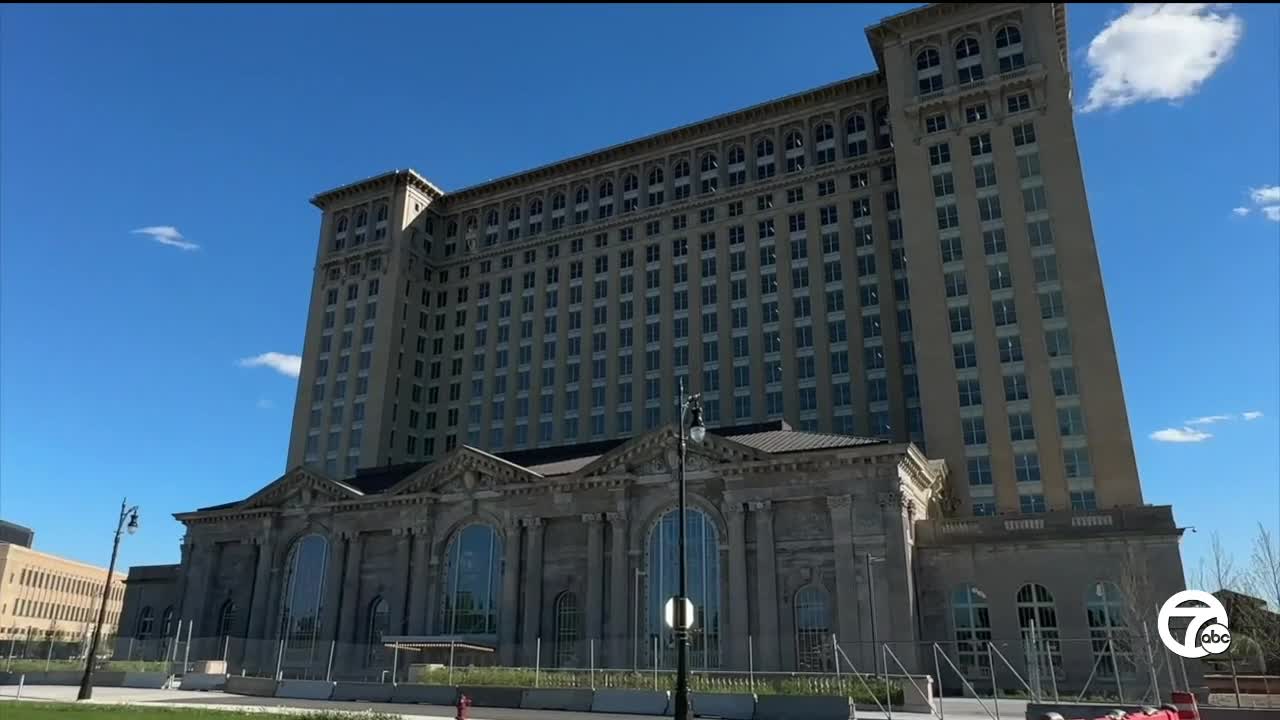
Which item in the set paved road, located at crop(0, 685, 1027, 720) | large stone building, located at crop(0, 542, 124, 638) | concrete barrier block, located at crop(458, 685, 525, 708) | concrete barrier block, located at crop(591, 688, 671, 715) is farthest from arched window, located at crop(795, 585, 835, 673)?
large stone building, located at crop(0, 542, 124, 638)

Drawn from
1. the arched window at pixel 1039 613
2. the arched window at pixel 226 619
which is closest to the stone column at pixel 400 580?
the arched window at pixel 226 619

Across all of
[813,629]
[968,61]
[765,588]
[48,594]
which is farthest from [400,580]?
[48,594]

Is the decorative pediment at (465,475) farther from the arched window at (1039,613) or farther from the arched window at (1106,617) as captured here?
the arched window at (1106,617)

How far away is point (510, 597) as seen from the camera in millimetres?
55156

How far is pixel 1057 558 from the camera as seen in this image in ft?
161

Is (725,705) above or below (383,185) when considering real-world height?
below

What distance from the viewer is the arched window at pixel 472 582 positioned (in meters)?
56.5

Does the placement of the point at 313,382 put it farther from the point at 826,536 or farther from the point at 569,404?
the point at 826,536

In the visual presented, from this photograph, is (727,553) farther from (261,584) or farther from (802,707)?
(261,584)

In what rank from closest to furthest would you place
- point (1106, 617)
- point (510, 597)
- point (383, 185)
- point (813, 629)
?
1. point (1106, 617)
2. point (813, 629)
3. point (510, 597)
4. point (383, 185)

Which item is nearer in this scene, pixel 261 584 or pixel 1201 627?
pixel 1201 627

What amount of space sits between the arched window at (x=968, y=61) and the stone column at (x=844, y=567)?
167ft

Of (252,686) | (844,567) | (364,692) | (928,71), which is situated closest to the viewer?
(364,692)

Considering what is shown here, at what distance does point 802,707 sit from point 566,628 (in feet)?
84.7
